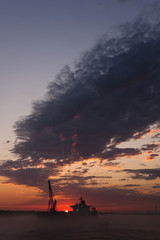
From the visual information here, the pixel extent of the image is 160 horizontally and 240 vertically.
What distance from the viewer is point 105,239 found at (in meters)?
69.9

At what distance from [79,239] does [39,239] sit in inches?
509

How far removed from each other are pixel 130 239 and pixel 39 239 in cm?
2895

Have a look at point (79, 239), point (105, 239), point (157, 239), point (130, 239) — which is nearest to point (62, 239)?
point (79, 239)

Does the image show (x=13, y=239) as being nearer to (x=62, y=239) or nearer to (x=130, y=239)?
(x=62, y=239)

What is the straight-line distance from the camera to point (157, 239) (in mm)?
73125

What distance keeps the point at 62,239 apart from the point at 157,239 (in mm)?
30434

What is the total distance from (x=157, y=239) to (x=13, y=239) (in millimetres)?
46003

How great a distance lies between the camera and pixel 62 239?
74125 mm

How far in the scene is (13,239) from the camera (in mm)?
73188

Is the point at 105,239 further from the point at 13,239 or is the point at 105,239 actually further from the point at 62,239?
the point at 13,239

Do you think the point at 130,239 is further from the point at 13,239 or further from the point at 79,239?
the point at 13,239

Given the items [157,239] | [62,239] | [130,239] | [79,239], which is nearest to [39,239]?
[62,239]

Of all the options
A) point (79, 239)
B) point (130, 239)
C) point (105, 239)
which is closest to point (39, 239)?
point (79, 239)

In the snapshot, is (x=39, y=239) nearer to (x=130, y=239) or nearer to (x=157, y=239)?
(x=130, y=239)
